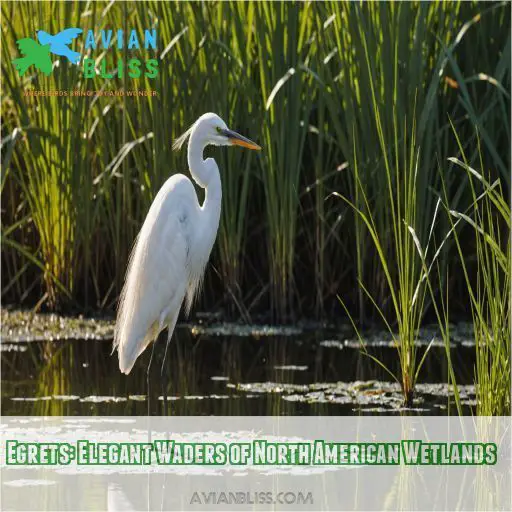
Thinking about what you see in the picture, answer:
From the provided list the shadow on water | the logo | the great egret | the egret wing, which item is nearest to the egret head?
the great egret

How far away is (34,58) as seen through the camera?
23.4ft

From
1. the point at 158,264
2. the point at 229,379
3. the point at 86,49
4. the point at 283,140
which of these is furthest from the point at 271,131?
the point at 158,264

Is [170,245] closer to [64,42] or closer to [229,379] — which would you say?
[229,379]

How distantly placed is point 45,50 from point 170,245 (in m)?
2.44

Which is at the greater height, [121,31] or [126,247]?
[121,31]

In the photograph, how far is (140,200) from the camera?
719 centimetres

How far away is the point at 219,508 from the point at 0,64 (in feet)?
12.8

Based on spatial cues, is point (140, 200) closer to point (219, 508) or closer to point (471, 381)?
point (471, 381)

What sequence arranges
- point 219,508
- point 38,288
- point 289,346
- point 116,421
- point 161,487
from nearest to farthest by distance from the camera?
point 219,508, point 161,487, point 116,421, point 289,346, point 38,288

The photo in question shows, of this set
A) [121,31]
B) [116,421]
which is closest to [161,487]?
[116,421]

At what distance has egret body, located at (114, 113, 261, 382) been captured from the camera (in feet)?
17.1

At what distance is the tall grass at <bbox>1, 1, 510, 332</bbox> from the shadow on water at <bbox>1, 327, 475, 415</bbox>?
0.55 m

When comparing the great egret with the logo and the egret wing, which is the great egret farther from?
the logo

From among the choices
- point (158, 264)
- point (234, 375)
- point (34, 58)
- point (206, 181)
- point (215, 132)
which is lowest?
point (234, 375)
